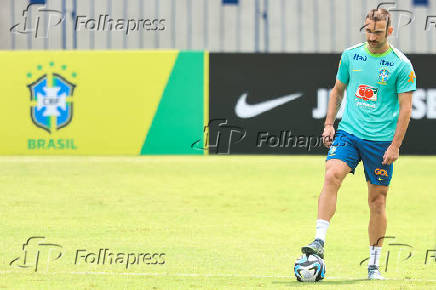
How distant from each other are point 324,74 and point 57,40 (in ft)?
33.1

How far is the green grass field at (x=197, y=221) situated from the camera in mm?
7246

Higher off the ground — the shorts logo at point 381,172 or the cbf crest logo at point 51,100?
the shorts logo at point 381,172

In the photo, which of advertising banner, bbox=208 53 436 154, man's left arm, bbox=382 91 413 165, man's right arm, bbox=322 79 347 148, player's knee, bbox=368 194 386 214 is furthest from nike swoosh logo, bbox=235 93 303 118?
man's left arm, bbox=382 91 413 165

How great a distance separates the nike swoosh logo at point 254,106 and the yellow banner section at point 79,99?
5.03 ft

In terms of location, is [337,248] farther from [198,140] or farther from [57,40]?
[57,40]

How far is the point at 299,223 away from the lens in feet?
35.8

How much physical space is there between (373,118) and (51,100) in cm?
1173

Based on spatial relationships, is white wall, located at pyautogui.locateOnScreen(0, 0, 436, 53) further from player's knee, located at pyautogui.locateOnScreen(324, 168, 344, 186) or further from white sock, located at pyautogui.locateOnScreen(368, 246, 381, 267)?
player's knee, located at pyautogui.locateOnScreen(324, 168, 344, 186)

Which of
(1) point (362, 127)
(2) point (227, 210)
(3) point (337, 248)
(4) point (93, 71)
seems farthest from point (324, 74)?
(1) point (362, 127)

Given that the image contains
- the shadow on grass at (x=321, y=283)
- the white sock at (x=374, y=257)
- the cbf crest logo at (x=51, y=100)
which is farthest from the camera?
the cbf crest logo at (x=51, y=100)

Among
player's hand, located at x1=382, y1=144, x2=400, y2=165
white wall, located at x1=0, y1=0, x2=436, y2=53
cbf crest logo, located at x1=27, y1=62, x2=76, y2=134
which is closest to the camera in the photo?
player's hand, located at x1=382, y1=144, x2=400, y2=165

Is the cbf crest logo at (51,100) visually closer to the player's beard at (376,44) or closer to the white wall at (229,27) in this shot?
the white wall at (229,27)

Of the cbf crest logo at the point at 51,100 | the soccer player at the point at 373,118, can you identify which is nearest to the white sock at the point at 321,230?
the soccer player at the point at 373,118

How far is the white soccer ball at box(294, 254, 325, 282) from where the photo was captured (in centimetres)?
680
